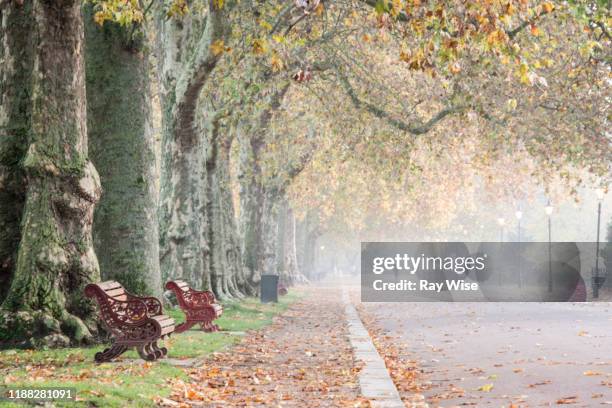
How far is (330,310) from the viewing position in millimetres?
31172

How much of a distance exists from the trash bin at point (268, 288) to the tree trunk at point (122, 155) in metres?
16.4

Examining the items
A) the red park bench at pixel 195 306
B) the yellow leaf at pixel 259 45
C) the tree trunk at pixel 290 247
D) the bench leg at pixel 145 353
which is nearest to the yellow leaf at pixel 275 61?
the yellow leaf at pixel 259 45

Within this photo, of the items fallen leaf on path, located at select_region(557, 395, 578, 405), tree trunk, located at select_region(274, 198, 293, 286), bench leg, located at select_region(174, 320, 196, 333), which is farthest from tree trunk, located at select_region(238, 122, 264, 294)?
fallen leaf on path, located at select_region(557, 395, 578, 405)

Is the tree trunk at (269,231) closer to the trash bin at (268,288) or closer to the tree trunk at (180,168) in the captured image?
the trash bin at (268,288)

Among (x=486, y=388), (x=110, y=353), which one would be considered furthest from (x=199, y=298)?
(x=486, y=388)

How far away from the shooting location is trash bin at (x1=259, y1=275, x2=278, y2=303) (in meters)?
31.6

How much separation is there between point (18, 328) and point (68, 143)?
2.54m

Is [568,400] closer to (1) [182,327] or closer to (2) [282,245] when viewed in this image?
(1) [182,327]

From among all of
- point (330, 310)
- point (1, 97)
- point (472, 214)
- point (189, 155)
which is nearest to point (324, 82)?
point (330, 310)

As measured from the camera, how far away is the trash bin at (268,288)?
31625 millimetres

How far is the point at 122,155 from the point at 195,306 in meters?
3.53

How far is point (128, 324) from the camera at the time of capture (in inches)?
452

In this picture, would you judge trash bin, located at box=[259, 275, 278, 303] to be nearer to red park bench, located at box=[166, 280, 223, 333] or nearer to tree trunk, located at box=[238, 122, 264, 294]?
tree trunk, located at box=[238, 122, 264, 294]

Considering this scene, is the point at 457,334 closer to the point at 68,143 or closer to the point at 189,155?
the point at 189,155
